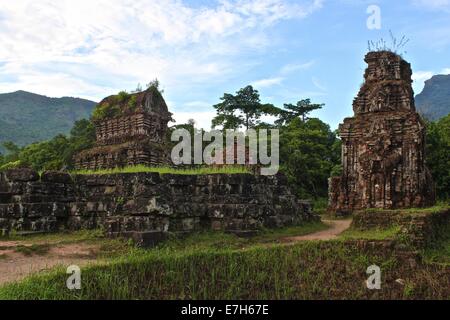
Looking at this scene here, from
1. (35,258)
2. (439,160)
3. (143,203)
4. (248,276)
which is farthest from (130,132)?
(439,160)

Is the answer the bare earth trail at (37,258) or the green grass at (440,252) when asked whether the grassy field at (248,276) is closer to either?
the green grass at (440,252)

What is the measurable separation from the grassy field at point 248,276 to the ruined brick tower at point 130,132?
11240mm

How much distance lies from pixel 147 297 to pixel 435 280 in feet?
14.1

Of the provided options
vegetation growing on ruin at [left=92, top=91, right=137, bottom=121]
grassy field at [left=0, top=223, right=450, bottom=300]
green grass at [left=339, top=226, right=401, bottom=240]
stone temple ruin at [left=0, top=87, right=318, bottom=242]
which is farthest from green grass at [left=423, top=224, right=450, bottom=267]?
vegetation growing on ruin at [left=92, top=91, right=137, bottom=121]

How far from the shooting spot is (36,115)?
292 ft

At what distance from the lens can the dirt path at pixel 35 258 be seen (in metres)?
6.76

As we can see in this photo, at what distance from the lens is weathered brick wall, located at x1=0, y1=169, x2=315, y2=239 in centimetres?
909

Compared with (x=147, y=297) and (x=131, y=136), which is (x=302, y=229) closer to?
(x=147, y=297)

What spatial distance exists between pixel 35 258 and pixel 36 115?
291 ft

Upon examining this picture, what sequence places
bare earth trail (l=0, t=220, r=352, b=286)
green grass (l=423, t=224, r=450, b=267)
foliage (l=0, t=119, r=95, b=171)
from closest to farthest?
bare earth trail (l=0, t=220, r=352, b=286) < green grass (l=423, t=224, r=450, b=267) < foliage (l=0, t=119, r=95, b=171)

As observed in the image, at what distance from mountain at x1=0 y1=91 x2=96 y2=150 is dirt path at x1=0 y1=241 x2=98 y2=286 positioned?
70571mm

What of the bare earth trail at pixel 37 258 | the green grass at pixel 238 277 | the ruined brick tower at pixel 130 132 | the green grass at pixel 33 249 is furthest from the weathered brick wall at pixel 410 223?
the ruined brick tower at pixel 130 132

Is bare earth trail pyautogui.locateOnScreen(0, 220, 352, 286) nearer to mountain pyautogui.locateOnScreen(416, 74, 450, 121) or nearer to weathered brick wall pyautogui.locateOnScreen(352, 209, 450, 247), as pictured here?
weathered brick wall pyautogui.locateOnScreen(352, 209, 450, 247)
